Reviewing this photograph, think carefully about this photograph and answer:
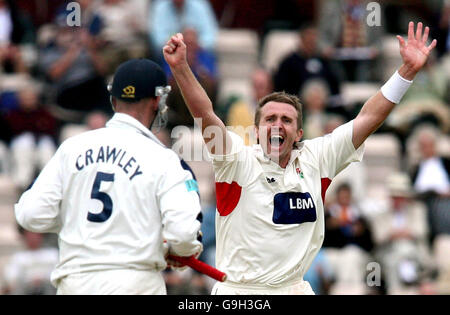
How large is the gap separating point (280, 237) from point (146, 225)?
101 centimetres

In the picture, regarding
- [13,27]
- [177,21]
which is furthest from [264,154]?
[13,27]

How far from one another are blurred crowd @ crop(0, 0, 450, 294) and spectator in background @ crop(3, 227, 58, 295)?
0.02 meters

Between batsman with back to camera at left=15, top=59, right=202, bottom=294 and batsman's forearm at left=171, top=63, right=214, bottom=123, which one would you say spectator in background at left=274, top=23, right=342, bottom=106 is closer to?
batsman's forearm at left=171, top=63, right=214, bottom=123

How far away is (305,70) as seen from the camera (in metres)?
14.1

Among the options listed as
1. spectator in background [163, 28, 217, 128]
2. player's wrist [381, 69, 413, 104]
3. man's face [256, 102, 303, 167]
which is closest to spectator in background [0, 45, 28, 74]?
spectator in background [163, 28, 217, 128]

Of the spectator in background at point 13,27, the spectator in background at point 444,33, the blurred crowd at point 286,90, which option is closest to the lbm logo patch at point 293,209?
the blurred crowd at point 286,90

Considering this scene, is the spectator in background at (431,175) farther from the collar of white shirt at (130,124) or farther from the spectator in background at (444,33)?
the collar of white shirt at (130,124)

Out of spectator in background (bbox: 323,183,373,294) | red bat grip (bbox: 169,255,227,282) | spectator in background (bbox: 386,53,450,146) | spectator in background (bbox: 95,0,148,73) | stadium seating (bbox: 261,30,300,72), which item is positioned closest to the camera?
red bat grip (bbox: 169,255,227,282)

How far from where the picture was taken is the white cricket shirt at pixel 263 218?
6.73 metres

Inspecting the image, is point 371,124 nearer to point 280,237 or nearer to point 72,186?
point 280,237

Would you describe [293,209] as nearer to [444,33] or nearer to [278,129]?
[278,129]

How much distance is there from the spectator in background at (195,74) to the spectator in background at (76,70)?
3.04 feet

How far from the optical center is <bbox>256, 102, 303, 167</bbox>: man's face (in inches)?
269

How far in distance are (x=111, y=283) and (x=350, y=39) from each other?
9.54m
